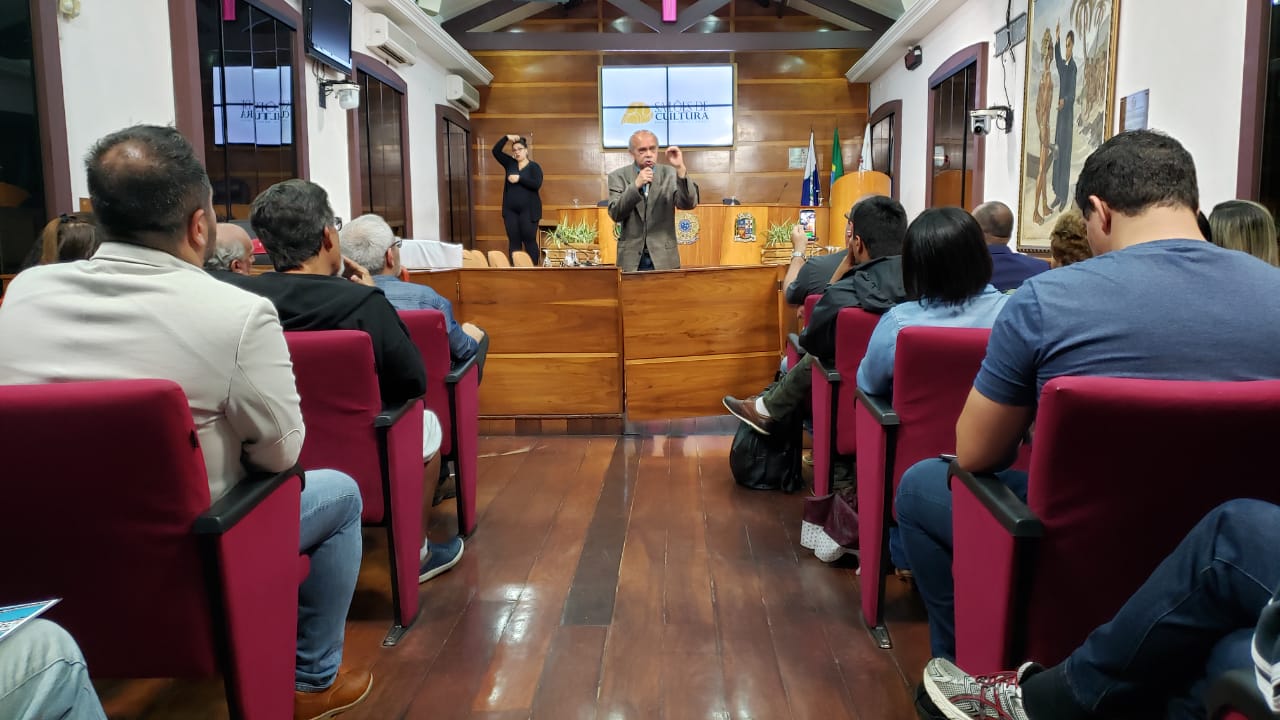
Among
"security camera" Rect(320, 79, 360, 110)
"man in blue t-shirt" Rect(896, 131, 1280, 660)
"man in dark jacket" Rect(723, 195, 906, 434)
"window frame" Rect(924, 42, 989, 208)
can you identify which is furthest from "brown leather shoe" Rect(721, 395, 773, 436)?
"security camera" Rect(320, 79, 360, 110)

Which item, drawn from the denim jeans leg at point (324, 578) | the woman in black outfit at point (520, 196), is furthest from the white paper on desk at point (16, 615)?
the woman in black outfit at point (520, 196)

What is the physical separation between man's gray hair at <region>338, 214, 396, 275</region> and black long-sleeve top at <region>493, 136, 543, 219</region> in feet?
18.6

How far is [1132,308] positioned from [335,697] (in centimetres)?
159

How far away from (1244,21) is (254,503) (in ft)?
12.7

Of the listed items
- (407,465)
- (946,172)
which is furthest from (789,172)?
(407,465)

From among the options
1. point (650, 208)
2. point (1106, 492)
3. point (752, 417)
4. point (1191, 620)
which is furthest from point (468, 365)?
point (650, 208)

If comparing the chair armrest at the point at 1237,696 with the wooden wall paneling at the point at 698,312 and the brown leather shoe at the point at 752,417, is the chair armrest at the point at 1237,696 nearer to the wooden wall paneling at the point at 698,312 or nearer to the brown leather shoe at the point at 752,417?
the brown leather shoe at the point at 752,417

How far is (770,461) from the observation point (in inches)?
129

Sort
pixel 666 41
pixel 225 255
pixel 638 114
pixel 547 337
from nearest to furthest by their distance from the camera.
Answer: pixel 225 255 < pixel 547 337 < pixel 666 41 < pixel 638 114

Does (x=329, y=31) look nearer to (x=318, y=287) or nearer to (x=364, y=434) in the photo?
(x=318, y=287)

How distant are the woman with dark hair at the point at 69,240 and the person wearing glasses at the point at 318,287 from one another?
432mm

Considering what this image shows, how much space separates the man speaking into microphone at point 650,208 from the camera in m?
4.76

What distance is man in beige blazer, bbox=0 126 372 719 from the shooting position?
1215 mm

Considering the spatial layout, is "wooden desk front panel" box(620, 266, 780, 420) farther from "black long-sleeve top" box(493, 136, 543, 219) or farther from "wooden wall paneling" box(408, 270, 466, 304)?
"black long-sleeve top" box(493, 136, 543, 219)
